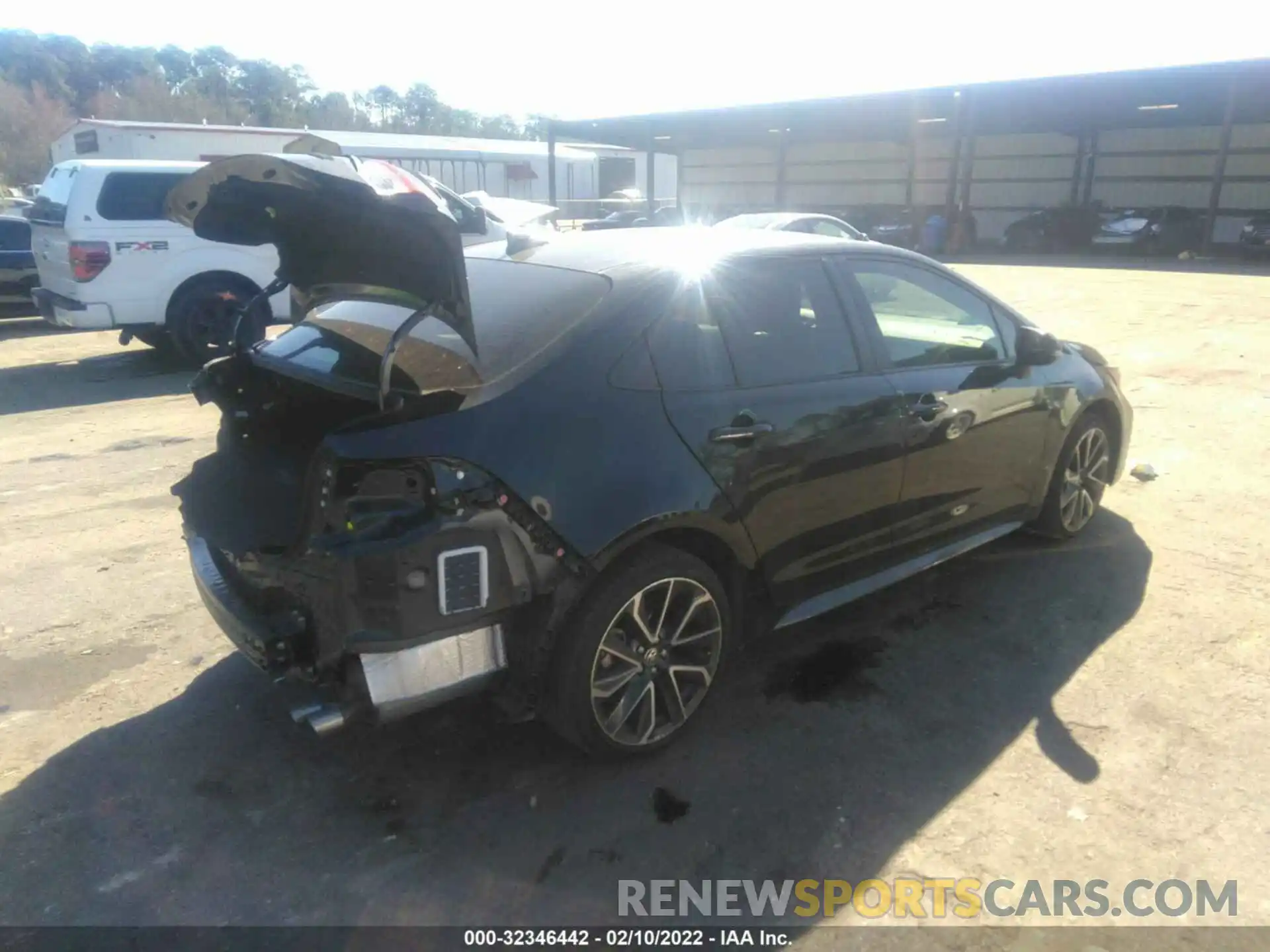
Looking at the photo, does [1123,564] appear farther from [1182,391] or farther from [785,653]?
[1182,391]

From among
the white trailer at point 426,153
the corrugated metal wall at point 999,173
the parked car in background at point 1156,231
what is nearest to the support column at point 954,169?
the corrugated metal wall at point 999,173

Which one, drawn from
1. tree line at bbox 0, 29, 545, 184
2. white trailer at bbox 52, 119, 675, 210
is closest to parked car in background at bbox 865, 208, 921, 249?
white trailer at bbox 52, 119, 675, 210

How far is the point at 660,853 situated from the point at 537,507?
1.10 m

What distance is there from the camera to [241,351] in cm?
354

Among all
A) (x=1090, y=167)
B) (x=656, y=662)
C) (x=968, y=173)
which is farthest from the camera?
(x=1090, y=167)

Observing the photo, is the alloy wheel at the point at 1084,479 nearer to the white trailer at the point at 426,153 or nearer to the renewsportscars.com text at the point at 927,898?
the renewsportscars.com text at the point at 927,898

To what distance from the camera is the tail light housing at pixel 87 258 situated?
911 cm

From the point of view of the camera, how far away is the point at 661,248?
3.48 meters

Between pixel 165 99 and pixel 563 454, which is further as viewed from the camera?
pixel 165 99

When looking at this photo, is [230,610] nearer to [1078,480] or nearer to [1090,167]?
[1078,480]

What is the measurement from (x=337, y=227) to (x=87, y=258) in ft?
26.0

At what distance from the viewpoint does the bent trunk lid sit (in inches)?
104

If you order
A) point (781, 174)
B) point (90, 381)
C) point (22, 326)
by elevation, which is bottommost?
point (22, 326)

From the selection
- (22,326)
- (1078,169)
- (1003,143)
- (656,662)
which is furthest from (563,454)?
(1003,143)
